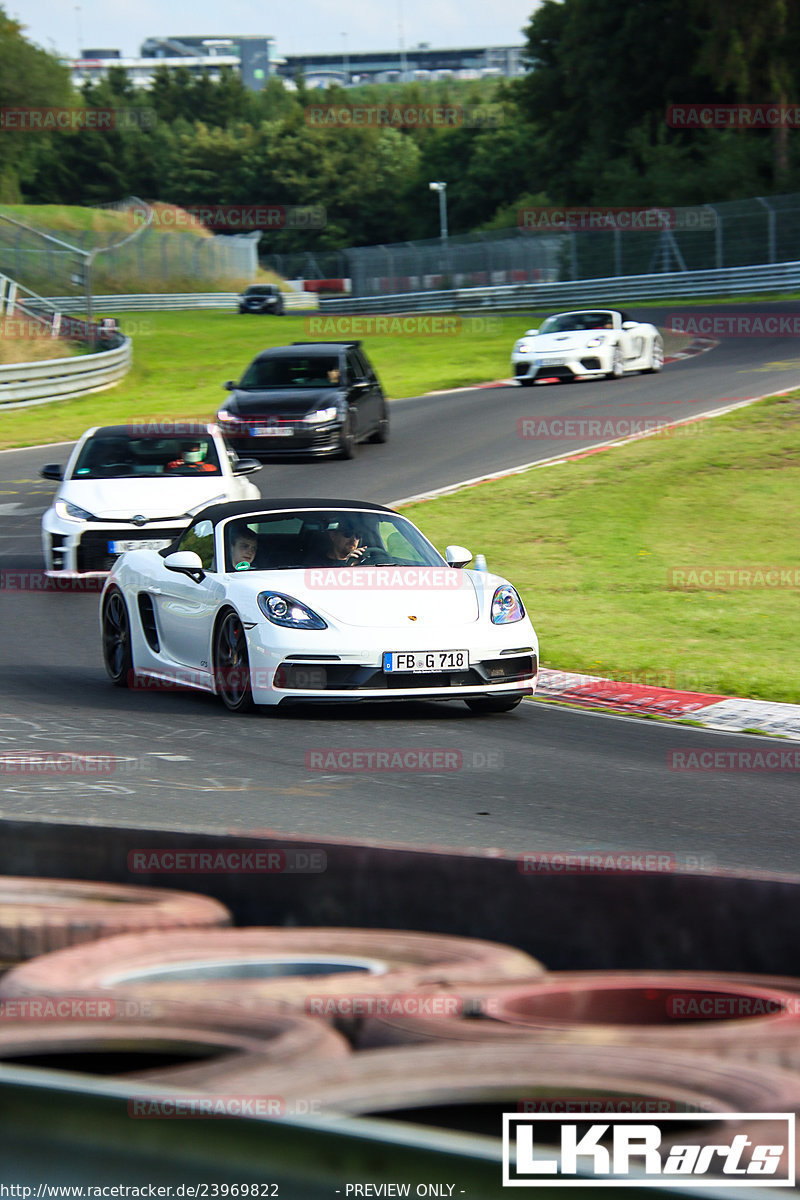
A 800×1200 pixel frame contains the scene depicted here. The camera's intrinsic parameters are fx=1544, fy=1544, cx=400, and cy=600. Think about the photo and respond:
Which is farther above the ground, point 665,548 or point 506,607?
point 506,607

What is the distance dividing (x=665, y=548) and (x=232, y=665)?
850 centimetres

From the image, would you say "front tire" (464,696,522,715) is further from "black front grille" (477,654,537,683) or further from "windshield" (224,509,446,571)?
"windshield" (224,509,446,571)

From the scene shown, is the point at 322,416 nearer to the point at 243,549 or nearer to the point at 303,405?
the point at 303,405

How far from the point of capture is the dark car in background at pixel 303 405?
22.8 metres

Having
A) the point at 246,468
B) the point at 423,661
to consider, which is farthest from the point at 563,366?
the point at 423,661

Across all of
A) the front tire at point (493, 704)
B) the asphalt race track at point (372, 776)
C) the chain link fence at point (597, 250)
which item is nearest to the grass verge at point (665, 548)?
the asphalt race track at point (372, 776)

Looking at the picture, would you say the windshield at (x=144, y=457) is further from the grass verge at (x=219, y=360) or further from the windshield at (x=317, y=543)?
the grass verge at (x=219, y=360)

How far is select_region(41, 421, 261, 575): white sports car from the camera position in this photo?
586 inches

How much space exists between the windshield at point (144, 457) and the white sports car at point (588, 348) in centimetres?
1400

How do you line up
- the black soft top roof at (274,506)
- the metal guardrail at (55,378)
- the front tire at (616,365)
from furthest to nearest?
the metal guardrail at (55,378), the front tire at (616,365), the black soft top roof at (274,506)

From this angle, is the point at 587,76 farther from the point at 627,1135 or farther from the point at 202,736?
the point at 627,1135

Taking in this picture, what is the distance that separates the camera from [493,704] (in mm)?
10219

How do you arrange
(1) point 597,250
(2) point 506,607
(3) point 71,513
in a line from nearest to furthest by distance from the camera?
(2) point 506,607
(3) point 71,513
(1) point 597,250

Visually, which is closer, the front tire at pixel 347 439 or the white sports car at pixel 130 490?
the white sports car at pixel 130 490
